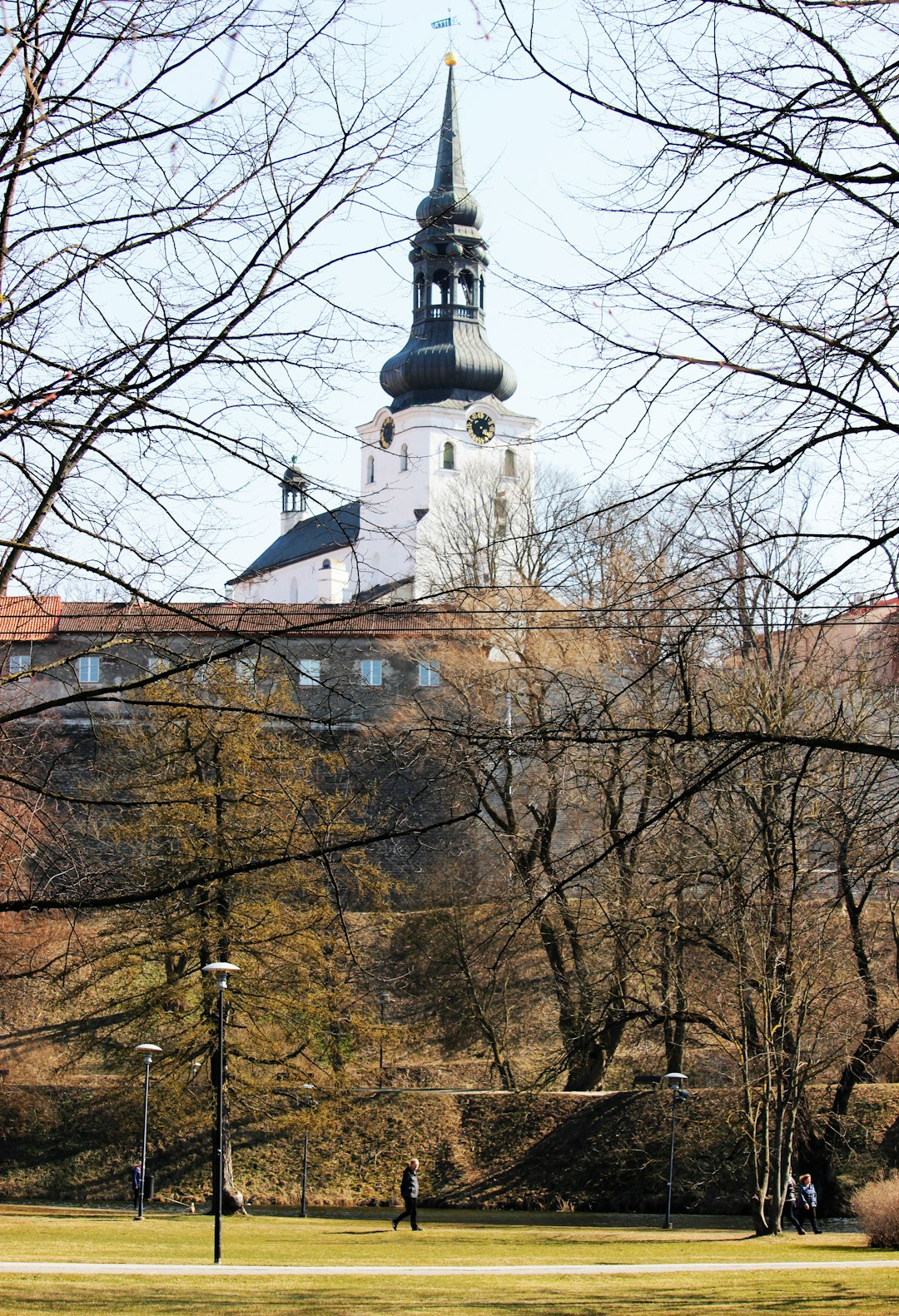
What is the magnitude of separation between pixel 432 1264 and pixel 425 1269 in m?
1.23

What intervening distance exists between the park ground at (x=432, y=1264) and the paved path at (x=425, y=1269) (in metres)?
0.12

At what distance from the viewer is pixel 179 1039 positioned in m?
23.3

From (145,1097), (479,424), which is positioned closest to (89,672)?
(479,424)

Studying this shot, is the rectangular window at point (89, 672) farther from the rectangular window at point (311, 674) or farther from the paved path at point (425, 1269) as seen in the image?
the paved path at point (425, 1269)

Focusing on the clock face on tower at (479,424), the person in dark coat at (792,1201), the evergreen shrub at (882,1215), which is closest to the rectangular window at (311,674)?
the evergreen shrub at (882,1215)

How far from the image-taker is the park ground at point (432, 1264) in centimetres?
1044

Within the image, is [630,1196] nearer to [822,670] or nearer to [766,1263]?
[822,670]

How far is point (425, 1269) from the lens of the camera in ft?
47.7

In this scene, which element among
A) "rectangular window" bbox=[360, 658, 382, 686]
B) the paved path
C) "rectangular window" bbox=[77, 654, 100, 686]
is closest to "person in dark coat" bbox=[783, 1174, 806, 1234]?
the paved path

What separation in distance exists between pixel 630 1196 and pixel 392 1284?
14967 millimetres

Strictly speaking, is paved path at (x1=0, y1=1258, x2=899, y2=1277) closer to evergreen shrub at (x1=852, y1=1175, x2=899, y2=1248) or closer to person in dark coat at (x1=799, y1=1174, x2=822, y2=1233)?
evergreen shrub at (x1=852, y1=1175, x2=899, y2=1248)

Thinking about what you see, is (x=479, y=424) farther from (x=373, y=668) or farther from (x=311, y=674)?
(x=311, y=674)

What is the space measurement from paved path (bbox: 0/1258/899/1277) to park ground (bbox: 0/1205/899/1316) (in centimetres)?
12

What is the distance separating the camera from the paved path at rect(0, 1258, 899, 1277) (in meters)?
13.6
